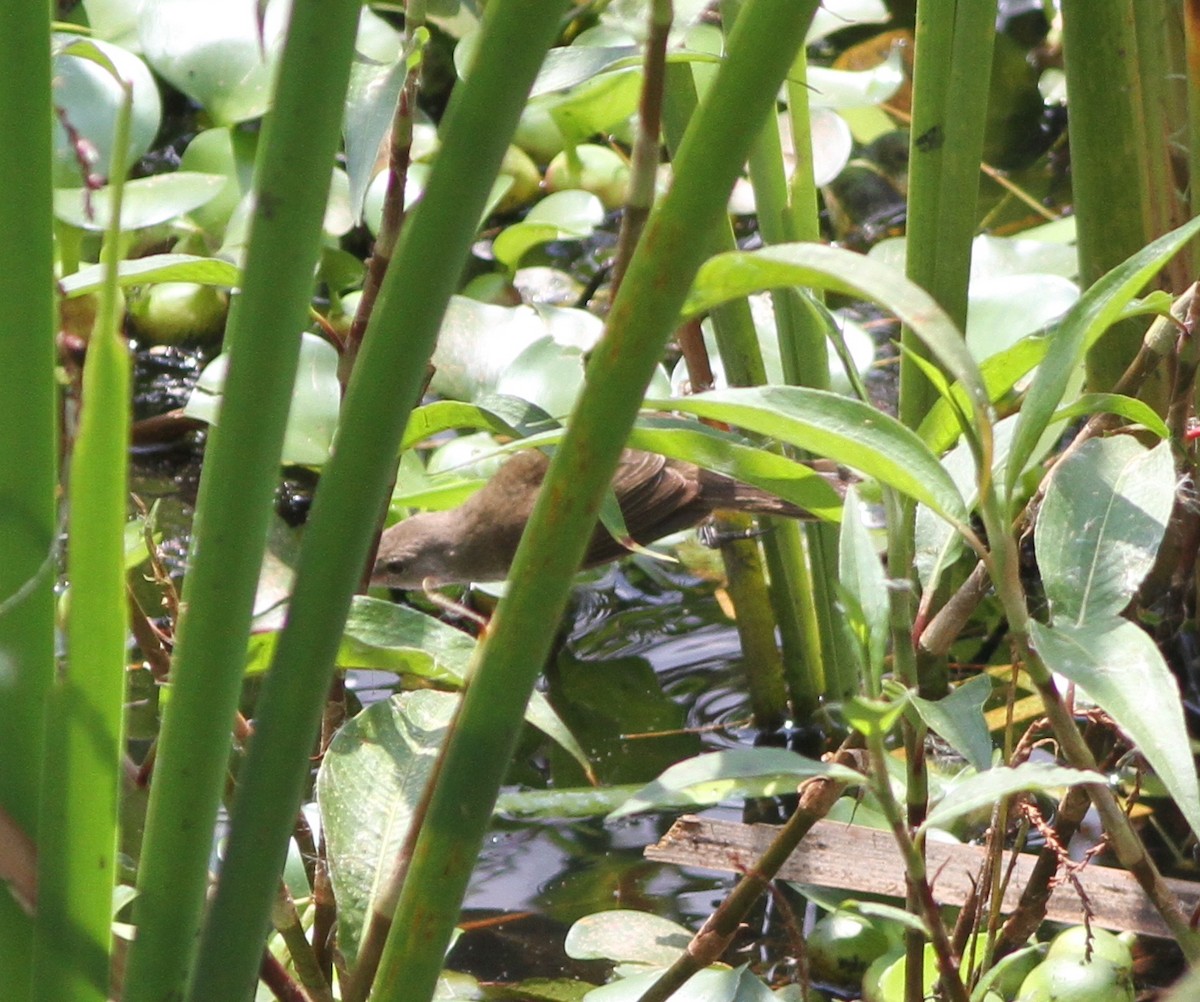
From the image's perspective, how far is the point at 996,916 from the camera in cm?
73

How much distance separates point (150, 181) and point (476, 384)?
43cm

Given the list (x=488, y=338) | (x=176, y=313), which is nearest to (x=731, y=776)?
(x=488, y=338)

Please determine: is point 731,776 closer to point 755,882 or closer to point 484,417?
point 755,882

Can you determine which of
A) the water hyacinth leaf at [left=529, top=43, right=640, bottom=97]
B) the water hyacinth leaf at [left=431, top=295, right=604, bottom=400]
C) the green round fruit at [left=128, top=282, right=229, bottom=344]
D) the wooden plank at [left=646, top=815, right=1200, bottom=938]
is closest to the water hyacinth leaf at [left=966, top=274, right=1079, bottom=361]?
the water hyacinth leaf at [left=431, top=295, right=604, bottom=400]

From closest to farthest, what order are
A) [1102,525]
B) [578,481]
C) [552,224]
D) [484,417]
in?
[578,481] < [1102,525] < [484,417] < [552,224]

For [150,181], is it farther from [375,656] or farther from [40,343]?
[40,343]

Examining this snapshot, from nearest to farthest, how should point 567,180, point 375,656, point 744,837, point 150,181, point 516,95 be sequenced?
1. point 516,95
2. point 375,656
3. point 744,837
4. point 150,181
5. point 567,180

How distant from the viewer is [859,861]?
0.87 meters

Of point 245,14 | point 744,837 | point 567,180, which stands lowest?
point 744,837

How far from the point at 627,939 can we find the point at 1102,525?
40cm

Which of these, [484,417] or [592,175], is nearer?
[484,417]

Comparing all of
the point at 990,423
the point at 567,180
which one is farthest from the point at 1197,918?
the point at 567,180

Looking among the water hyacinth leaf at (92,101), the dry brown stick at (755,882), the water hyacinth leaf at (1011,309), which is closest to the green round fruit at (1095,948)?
the dry brown stick at (755,882)

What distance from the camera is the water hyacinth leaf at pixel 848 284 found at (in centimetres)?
31
